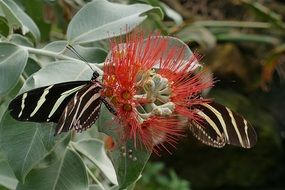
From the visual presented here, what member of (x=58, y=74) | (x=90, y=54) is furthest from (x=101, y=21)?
(x=58, y=74)

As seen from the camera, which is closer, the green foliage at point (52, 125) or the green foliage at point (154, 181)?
the green foliage at point (52, 125)

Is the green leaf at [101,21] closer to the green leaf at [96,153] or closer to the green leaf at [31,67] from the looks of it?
the green leaf at [31,67]

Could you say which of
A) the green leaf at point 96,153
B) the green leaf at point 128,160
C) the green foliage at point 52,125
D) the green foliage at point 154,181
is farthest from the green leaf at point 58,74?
the green foliage at point 154,181

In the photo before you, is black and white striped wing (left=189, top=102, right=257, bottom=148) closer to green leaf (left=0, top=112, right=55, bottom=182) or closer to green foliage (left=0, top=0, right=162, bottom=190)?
green foliage (left=0, top=0, right=162, bottom=190)

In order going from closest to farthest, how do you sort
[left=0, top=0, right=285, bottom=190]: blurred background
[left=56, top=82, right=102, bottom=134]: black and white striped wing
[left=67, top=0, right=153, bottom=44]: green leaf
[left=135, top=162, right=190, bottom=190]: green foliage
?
[left=56, top=82, right=102, bottom=134]: black and white striped wing < [left=67, top=0, right=153, bottom=44]: green leaf < [left=135, top=162, right=190, bottom=190]: green foliage < [left=0, top=0, right=285, bottom=190]: blurred background

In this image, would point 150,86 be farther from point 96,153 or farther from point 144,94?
point 96,153

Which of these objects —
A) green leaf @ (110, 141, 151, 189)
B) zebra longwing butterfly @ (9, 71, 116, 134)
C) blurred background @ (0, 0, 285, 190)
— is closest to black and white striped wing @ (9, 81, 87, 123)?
zebra longwing butterfly @ (9, 71, 116, 134)
